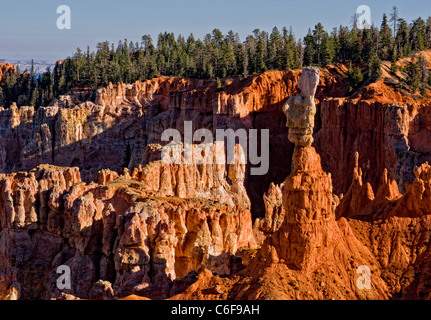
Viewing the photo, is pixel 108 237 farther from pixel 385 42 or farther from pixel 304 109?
pixel 385 42

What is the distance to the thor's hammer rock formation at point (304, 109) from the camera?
1994cm

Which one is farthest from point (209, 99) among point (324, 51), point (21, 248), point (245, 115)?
point (21, 248)

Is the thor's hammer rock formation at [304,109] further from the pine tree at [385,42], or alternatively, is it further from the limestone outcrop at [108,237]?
the pine tree at [385,42]

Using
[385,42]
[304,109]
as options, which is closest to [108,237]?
[304,109]

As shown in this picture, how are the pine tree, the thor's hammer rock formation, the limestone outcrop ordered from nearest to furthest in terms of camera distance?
the thor's hammer rock formation, the limestone outcrop, the pine tree

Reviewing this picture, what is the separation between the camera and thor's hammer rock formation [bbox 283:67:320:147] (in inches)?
785

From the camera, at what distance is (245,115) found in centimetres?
6750

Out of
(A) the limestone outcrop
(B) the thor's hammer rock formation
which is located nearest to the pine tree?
(A) the limestone outcrop

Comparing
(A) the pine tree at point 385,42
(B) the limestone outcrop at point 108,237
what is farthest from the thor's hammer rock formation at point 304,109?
(A) the pine tree at point 385,42

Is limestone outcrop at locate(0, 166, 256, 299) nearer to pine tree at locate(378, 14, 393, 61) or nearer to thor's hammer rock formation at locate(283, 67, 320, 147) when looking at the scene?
thor's hammer rock formation at locate(283, 67, 320, 147)

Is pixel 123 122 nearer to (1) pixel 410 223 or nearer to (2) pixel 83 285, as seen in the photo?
(2) pixel 83 285

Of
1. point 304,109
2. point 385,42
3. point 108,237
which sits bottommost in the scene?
point 108,237

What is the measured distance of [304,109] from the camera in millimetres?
20109
